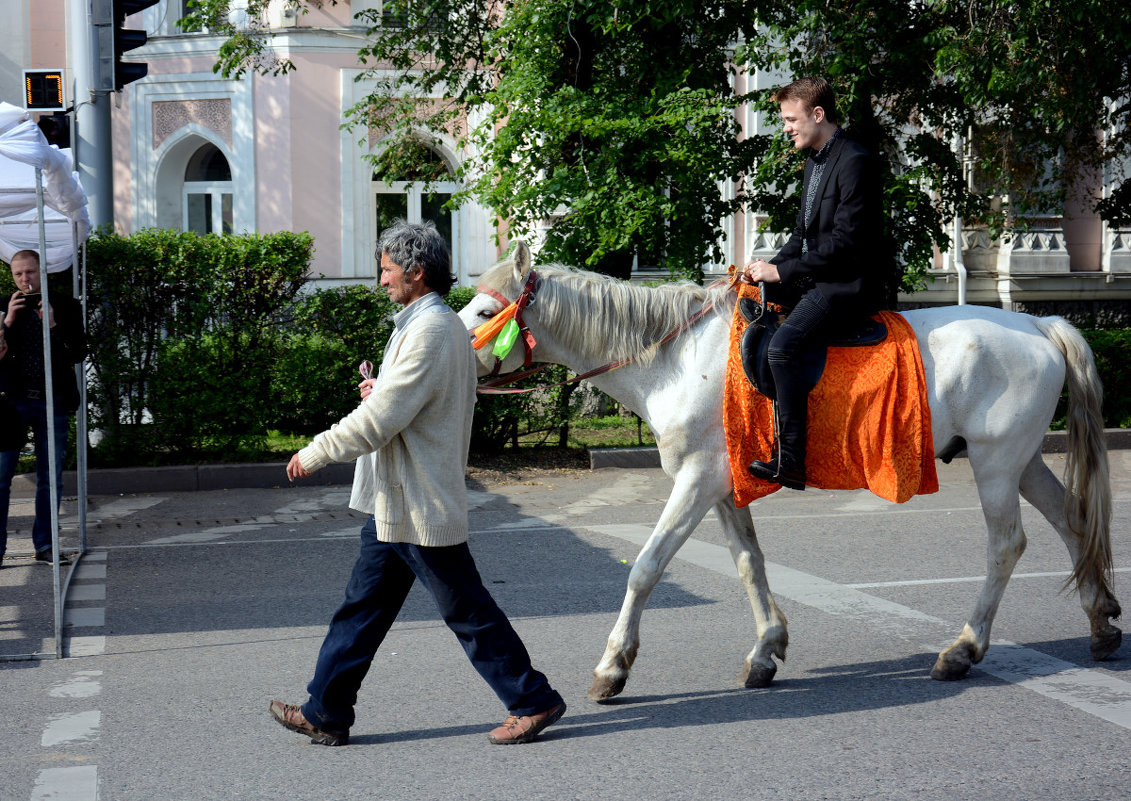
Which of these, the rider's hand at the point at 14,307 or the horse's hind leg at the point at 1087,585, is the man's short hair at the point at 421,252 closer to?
the horse's hind leg at the point at 1087,585

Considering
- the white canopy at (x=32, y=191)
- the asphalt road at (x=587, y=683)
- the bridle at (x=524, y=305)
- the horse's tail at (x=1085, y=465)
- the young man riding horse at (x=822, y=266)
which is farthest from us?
the white canopy at (x=32, y=191)

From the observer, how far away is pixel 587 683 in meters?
5.59

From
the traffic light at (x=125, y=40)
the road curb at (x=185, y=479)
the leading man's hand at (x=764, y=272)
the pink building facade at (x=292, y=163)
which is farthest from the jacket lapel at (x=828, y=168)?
the pink building facade at (x=292, y=163)

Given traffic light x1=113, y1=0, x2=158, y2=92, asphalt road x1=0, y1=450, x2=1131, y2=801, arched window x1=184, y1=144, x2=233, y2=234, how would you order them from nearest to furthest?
asphalt road x1=0, y1=450, x2=1131, y2=801
traffic light x1=113, y1=0, x2=158, y2=92
arched window x1=184, y1=144, x2=233, y2=234

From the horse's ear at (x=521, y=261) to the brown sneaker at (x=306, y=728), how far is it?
2109mm

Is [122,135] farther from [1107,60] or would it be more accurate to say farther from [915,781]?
[915,781]

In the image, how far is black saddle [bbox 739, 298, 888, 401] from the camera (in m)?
5.45

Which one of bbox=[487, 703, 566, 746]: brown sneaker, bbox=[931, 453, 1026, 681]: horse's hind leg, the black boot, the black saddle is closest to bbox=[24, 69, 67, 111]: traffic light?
the black saddle

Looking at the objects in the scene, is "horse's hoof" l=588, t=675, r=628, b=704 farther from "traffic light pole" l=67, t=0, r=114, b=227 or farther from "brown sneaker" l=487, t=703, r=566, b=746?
"traffic light pole" l=67, t=0, r=114, b=227

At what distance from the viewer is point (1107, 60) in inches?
489

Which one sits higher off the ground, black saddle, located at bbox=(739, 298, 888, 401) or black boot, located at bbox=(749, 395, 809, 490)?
black saddle, located at bbox=(739, 298, 888, 401)

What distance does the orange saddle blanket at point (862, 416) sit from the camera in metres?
5.46

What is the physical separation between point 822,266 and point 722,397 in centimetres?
74

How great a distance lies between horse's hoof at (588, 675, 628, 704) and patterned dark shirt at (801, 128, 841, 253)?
7.03 ft
